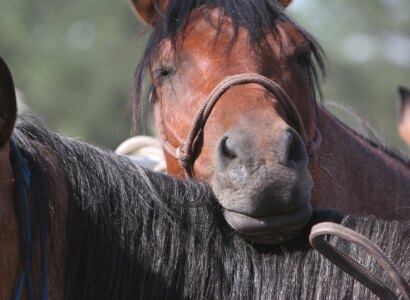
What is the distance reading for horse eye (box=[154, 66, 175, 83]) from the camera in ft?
14.9

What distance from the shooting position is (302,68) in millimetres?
4543

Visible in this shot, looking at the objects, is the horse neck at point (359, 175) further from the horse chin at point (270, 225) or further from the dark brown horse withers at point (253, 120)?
the horse chin at point (270, 225)

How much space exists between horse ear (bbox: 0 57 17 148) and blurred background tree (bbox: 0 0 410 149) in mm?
28538

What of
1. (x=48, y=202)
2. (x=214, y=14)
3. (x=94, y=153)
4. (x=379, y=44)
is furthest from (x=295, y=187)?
(x=379, y=44)

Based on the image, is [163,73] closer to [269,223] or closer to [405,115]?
[269,223]

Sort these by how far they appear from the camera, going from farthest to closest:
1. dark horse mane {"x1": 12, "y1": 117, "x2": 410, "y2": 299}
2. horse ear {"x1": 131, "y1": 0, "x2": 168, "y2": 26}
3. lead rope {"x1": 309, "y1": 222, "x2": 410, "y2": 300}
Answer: horse ear {"x1": 131, "y1": 0, "x2": 168, "y2": 26} → dark horse mane {"x1": 12, "y1": 117, "x2": 410, "y2": 299} → lead rope {"x1": 309, "y1": 222, "x2": 410, "y2": 300}

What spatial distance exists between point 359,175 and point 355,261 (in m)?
2.56

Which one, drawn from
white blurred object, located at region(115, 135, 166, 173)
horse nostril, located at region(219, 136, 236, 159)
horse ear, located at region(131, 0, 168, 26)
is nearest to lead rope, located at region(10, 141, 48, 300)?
horse nostril, located at region(219, 136, 236, 159)

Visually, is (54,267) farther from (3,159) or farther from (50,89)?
(50,89)

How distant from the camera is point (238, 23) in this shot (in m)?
4.43

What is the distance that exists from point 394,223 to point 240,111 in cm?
103

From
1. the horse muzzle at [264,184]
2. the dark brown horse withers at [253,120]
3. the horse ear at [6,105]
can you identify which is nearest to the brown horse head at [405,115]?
the dark brown horse withers at [253,120]

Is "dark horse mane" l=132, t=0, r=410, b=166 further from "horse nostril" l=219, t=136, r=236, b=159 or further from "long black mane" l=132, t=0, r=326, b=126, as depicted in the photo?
"horse nostril" l=219, t=136, r=236, b=159

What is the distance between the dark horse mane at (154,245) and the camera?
2859 millimetres
